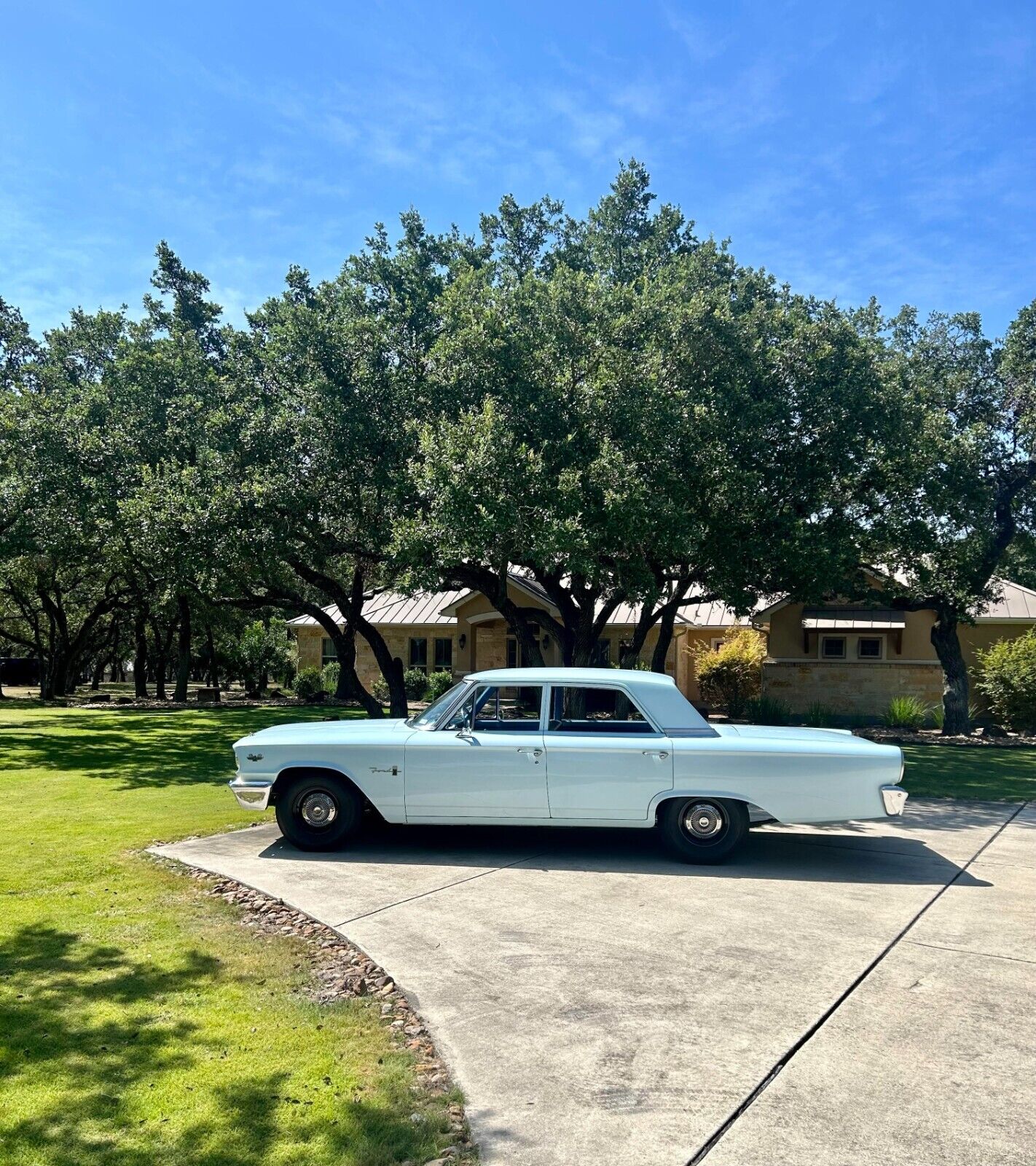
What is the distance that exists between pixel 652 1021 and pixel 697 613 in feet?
84.7

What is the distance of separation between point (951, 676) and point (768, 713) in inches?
174

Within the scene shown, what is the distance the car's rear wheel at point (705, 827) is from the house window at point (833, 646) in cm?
1913

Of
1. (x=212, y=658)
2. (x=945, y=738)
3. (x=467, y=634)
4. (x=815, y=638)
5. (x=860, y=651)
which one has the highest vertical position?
(x=467, y=634)

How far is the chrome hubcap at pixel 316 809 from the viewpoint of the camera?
8.29 meters

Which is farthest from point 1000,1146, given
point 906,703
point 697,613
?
point 697,613

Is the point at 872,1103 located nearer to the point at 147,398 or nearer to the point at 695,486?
the point at 695,486

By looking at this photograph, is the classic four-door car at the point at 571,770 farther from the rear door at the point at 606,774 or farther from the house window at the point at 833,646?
the house window at the point at 833,646

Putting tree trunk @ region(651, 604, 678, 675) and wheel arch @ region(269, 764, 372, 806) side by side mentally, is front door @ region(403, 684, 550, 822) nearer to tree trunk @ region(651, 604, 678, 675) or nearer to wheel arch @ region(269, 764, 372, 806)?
wheel arch @ region(269, 764, 372, 806)

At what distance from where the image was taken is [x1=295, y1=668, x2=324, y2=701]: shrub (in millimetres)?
31578

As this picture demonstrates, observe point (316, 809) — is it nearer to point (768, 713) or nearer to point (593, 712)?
point (593, 712)

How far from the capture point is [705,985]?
512 centimetres

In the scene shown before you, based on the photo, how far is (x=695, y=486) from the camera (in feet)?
49.5

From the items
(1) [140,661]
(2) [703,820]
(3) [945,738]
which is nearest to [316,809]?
(2) [703,820]

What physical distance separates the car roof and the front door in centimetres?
48
